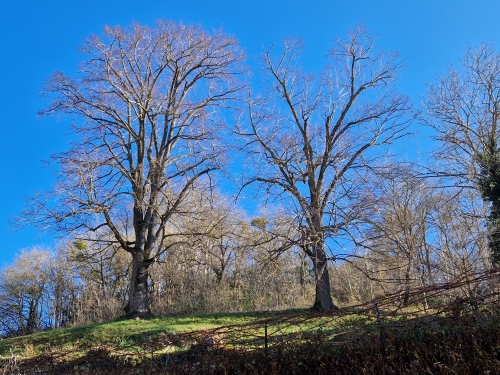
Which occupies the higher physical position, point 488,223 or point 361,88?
point 361,88

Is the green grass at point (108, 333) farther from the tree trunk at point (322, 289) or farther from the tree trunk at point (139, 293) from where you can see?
the tree trunk at point (322, 289)

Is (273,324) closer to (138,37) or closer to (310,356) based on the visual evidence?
(310,356)

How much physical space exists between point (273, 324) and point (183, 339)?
1785mm

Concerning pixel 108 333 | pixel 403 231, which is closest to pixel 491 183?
pixel 403 231

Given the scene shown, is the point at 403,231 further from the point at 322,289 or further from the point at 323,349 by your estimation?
the point at 323,349

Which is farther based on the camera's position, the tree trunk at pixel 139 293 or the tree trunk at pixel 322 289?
the tree trunk at pixel 139 293

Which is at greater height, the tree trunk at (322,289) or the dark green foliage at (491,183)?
the dark green foliage at (491,183)

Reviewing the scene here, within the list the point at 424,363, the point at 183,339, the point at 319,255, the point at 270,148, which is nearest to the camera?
the point at 424,363

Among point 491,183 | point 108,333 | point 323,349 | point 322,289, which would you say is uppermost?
point 491,183

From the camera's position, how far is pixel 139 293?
645 inches

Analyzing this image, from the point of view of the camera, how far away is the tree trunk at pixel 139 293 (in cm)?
1595

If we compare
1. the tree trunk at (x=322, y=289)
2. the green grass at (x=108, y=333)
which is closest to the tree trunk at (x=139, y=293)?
the green grass at (x=108, y=333)

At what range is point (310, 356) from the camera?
5887mm

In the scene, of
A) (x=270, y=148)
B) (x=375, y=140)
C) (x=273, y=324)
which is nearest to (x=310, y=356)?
(x=273, y=324)
